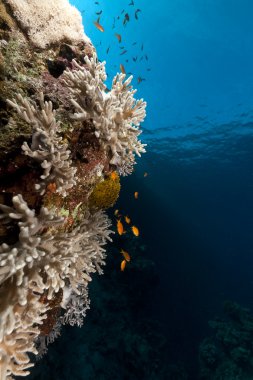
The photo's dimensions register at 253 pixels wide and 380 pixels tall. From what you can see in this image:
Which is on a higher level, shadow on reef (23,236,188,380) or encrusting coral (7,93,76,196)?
encrusting coral (7,93,76,196)

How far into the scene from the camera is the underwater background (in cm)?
1514

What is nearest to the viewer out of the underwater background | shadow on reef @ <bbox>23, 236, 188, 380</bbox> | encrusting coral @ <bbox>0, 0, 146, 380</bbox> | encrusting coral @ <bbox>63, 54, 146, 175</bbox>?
encrusting coral @ <bbox>0, 0, 146, 380</bbox>

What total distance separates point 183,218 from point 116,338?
41.9 metres

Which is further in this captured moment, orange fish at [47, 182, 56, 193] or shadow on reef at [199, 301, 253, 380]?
shadow on reef at [199, 301, 253, 380]

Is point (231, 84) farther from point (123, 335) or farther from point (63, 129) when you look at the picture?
point (63, 129)

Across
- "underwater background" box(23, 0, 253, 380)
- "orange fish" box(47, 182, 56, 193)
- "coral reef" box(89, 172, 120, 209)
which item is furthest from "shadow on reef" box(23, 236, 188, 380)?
"orange fish" box(47, 182, 56, 193)

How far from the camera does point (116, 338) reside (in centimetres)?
1484

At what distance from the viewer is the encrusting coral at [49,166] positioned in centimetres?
287

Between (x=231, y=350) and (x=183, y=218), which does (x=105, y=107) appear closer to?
(x=231, y=350)

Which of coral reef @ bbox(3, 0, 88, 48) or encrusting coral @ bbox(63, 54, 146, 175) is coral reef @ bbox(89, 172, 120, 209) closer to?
encrusting coral @ bbox(63, 54, 146, 175)

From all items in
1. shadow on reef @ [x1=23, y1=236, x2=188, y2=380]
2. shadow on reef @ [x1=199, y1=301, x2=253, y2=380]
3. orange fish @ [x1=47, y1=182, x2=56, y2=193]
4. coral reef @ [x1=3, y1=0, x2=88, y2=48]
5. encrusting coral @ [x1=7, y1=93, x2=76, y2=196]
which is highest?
coral reef @ [x1=3, y1=0, x2=88, y2=48]

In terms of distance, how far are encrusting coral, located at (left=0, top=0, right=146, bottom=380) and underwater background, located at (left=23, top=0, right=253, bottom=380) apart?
705 centimetres

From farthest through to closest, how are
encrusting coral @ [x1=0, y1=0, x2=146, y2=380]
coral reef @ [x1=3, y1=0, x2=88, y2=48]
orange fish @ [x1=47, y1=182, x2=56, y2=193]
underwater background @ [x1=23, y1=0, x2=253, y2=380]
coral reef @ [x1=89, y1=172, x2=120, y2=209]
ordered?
underwater background @ [x1=23, y1=0, x2=253, y2=380], coral reef @ [x1=89, y1=172, x2=120, y2=209], coral reef @ [x1=3, y1=0, x2=88, y2=48], orange fish @ [x1=47, y1=182, x2=56, y2=193], encrusting coral @ [x1=0, y1=0, x2=146, y2=380]

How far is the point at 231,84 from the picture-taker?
138 ft
